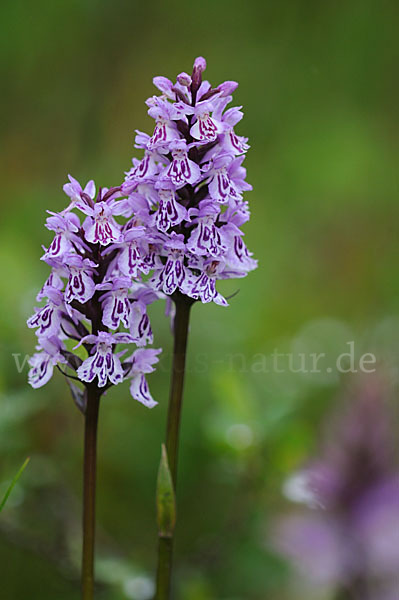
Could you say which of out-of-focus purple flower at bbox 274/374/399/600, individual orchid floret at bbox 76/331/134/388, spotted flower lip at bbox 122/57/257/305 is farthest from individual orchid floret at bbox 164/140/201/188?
out-of-focus purple flower at bbox 274/374/399/600

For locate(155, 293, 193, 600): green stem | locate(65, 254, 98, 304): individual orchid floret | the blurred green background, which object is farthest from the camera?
the blurred green background

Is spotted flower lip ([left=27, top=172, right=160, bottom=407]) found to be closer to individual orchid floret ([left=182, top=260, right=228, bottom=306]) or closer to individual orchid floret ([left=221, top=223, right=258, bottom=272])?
individual orchid floret ([left=182, top=260, right=228, bottom=306])

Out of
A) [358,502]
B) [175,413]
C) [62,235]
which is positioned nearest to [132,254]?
[62,235]

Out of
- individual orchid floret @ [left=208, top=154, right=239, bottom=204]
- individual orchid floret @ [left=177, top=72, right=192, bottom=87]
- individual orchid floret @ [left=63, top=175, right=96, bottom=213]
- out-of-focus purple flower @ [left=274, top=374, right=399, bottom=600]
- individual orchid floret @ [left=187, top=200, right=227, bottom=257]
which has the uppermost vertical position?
individual orchid floret @ [left=177, top=72, right=192, bottom=87]

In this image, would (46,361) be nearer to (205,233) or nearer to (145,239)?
(145,239)

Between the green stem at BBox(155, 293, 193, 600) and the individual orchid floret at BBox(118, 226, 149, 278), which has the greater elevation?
the individual orchid floret at BBox(118, 226, 149, 278)

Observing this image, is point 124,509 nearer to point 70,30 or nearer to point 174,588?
point 174,588

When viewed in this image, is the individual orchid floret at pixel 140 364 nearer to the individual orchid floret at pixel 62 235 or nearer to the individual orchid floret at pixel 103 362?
the individual orchid floret at pixel 103 362
